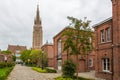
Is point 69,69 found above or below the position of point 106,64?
below

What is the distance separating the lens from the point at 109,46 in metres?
26.0

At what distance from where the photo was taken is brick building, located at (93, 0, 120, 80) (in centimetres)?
2364

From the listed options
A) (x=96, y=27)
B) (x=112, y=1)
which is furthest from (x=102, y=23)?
(x=112, y=1)

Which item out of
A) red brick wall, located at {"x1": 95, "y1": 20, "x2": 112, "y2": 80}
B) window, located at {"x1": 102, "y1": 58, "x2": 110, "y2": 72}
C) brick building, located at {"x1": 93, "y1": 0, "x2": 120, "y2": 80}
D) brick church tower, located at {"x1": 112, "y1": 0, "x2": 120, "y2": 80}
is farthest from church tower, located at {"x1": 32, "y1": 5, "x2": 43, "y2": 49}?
brick church tower, located at {"x1": 112, "y1": 0, "x2": 120, "y2": 80}

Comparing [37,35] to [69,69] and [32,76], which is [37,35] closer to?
[32,76]

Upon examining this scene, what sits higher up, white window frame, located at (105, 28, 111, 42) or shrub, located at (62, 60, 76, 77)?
white window frame, located at (105, 28, 111, 42)

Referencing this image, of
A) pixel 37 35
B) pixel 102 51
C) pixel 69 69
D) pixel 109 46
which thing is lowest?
pixel 69 69

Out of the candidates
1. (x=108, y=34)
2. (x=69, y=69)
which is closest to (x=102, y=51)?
(x=108, y=34)

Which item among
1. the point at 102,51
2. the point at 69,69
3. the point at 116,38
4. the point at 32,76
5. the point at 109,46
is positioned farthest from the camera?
the point at 32,76

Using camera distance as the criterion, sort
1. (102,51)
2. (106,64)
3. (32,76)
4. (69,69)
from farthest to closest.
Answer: (32,76)
(102,51)
(69,69)
(106,64)

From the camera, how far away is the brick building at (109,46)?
23641mm

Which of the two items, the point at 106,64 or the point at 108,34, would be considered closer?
the point at 108,34

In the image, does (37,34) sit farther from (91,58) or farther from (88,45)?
(88,45)

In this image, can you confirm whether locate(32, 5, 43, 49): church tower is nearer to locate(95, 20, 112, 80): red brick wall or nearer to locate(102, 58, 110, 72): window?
locate(95, 20, 112, 80): red brick wall
